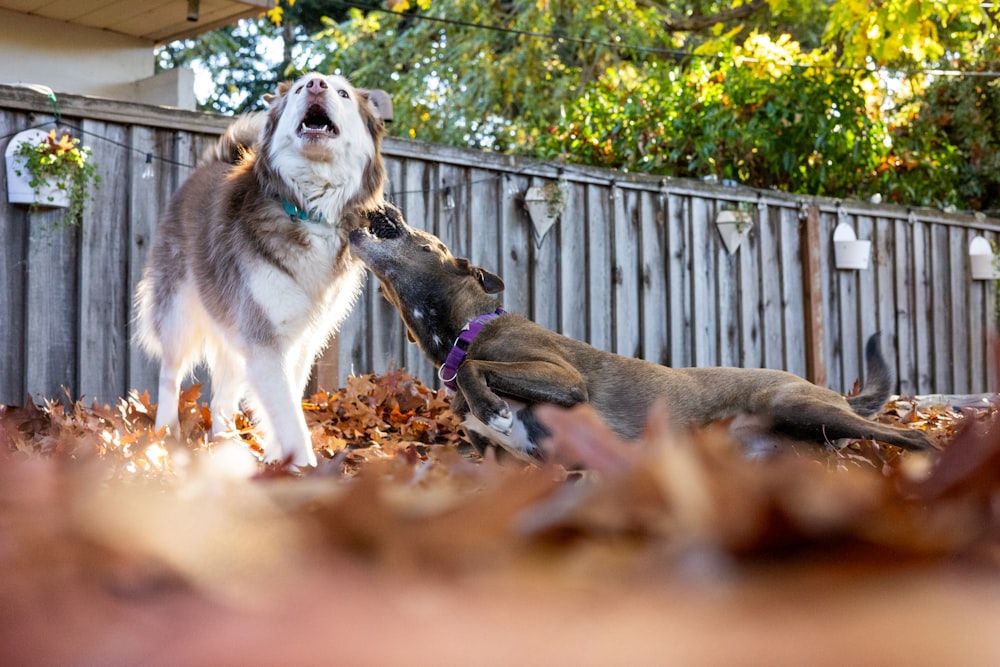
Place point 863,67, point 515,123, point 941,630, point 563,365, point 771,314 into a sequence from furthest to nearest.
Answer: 1. point 515,123
2. point 863,67
3. point 771,314
4. point 563,365
5. point 941,630

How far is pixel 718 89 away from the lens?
9.59 meters

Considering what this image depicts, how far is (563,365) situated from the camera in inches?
128

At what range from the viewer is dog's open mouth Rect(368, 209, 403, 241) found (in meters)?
3.87

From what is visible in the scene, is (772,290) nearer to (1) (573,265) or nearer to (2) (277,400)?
(1) (573,265)

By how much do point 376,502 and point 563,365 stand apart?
295 cm

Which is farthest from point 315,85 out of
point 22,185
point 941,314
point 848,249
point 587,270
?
point 941,314

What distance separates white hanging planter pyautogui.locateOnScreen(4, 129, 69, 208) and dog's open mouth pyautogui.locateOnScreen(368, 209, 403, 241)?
2.00 m

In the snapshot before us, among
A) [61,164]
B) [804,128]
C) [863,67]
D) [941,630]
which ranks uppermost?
[863,67]

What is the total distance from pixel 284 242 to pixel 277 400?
657 mm

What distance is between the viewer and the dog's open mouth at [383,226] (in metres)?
3.87

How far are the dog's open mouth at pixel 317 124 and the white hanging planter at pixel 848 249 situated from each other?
5737mm

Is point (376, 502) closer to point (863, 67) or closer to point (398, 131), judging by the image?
point (863, 67)

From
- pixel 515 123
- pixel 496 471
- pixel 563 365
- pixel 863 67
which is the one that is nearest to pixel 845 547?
pixel 496 471

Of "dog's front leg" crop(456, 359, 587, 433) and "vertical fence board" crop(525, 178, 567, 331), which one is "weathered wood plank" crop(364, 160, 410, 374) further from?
"dog's front leg" crop(456, 359, 587, 433)
